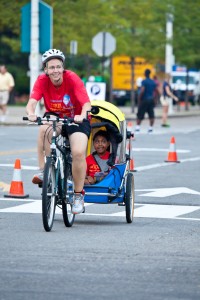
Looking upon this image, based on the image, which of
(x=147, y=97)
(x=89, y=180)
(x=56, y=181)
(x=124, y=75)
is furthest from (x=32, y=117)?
(x=124, y=75)

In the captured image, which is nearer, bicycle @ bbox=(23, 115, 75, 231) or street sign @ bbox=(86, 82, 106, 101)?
bicycle @ bbox=(23, 115, 75, 231)

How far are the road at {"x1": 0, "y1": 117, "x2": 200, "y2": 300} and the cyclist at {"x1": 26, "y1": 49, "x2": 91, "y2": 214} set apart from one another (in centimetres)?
57

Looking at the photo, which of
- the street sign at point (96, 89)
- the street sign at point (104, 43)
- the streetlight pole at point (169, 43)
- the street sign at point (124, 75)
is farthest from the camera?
the street sign at point (124, 75)

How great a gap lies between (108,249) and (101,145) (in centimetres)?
294

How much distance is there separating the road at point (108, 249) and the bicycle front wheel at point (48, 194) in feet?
0.41

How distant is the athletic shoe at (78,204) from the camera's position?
11805 millimetres

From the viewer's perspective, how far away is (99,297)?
7.74 meters

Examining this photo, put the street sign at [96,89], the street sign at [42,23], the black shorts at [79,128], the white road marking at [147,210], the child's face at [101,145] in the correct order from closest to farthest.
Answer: the black shorts at [79,128]
the child's face at [101,145]
the white road marking at [147,210]
the street sign at [96,89]
the street sign at [42,23]

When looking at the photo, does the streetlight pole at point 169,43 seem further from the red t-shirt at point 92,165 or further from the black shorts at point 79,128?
the black shorts at point 79,128

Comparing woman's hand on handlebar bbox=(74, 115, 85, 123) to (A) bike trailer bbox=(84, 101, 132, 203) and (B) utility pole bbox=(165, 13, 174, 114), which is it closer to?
(A) bike trailer bbox=(84, 101, 132, 203)

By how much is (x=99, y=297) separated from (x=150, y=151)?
17.5m

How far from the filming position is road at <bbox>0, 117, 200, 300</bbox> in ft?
26.5

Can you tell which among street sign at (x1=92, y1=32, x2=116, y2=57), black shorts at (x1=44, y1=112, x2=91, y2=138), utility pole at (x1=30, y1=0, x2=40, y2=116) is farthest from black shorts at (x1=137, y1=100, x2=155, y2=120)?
black shorts at (x1=44, y1=112, x2=91, y2=138)

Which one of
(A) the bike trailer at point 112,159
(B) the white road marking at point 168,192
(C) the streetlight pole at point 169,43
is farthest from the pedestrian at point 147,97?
(A) the bike trailer at point 112,159
